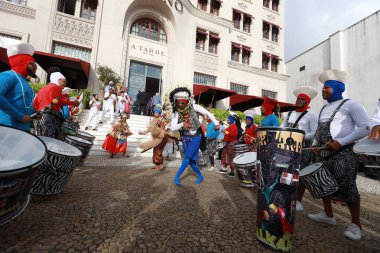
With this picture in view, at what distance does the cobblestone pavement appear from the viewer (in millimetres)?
1779

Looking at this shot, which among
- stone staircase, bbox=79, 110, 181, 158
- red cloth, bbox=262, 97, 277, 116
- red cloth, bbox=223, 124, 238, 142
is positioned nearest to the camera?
red cloth, bbox=262, 97, 277, 116

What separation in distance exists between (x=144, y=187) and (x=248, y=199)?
1.93 metres

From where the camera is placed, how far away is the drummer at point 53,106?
3.43 metres

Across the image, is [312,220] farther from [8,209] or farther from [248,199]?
[8,209]

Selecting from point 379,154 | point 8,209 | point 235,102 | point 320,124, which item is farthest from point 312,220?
point 235,102

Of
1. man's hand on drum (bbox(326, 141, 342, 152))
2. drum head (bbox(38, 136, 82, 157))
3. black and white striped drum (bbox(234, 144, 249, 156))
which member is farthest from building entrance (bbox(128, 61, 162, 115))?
man's hand on drum (bbox(326, 141, 342, 152))

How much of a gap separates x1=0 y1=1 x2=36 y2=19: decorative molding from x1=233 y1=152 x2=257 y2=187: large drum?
16524 millimetres

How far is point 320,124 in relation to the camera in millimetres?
2701

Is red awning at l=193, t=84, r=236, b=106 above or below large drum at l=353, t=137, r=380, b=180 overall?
above

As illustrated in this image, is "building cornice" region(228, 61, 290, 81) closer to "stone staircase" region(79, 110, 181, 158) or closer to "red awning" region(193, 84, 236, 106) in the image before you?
"red awning" region(193, 84, 236, 106)

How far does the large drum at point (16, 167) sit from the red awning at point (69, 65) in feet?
39.2

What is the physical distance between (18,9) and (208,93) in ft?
45.5

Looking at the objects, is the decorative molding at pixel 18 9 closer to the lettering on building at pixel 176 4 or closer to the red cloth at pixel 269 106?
the lettering on building at pixel 176 4

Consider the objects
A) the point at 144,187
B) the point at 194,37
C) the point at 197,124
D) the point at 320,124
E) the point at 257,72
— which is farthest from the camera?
the point at 257,72
